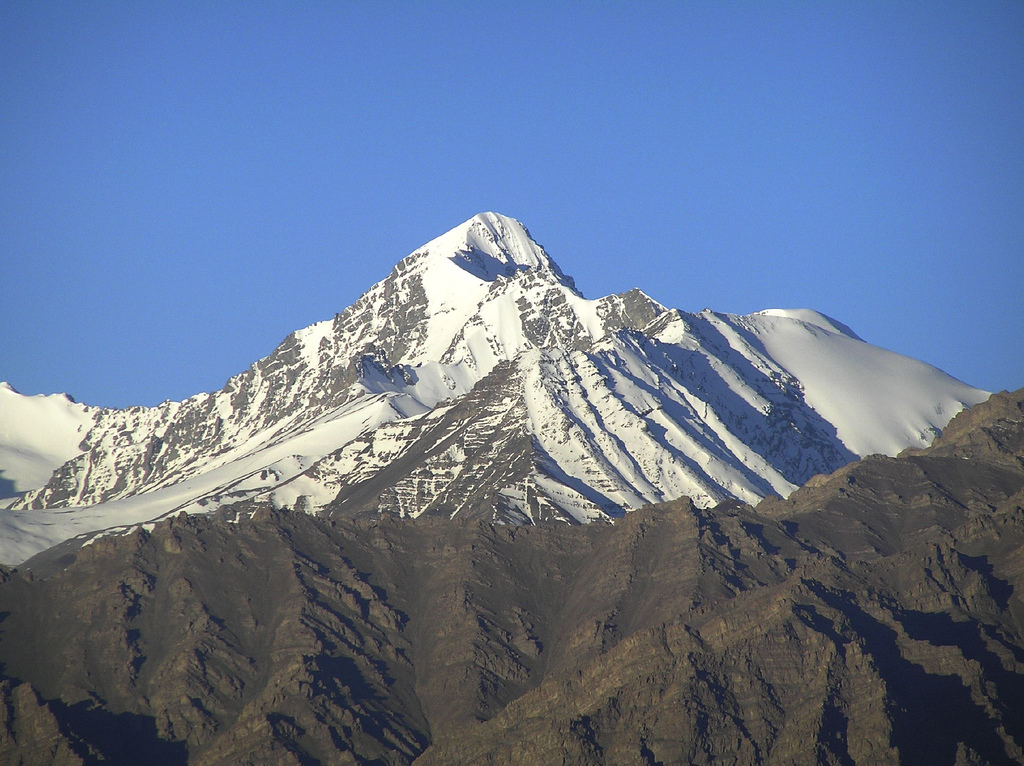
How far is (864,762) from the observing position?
200 metres

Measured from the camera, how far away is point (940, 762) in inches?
7825

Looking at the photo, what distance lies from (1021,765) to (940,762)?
8111 mm

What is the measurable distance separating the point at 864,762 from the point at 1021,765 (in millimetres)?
15723

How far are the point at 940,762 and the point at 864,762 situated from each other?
762 cm

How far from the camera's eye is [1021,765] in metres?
198
